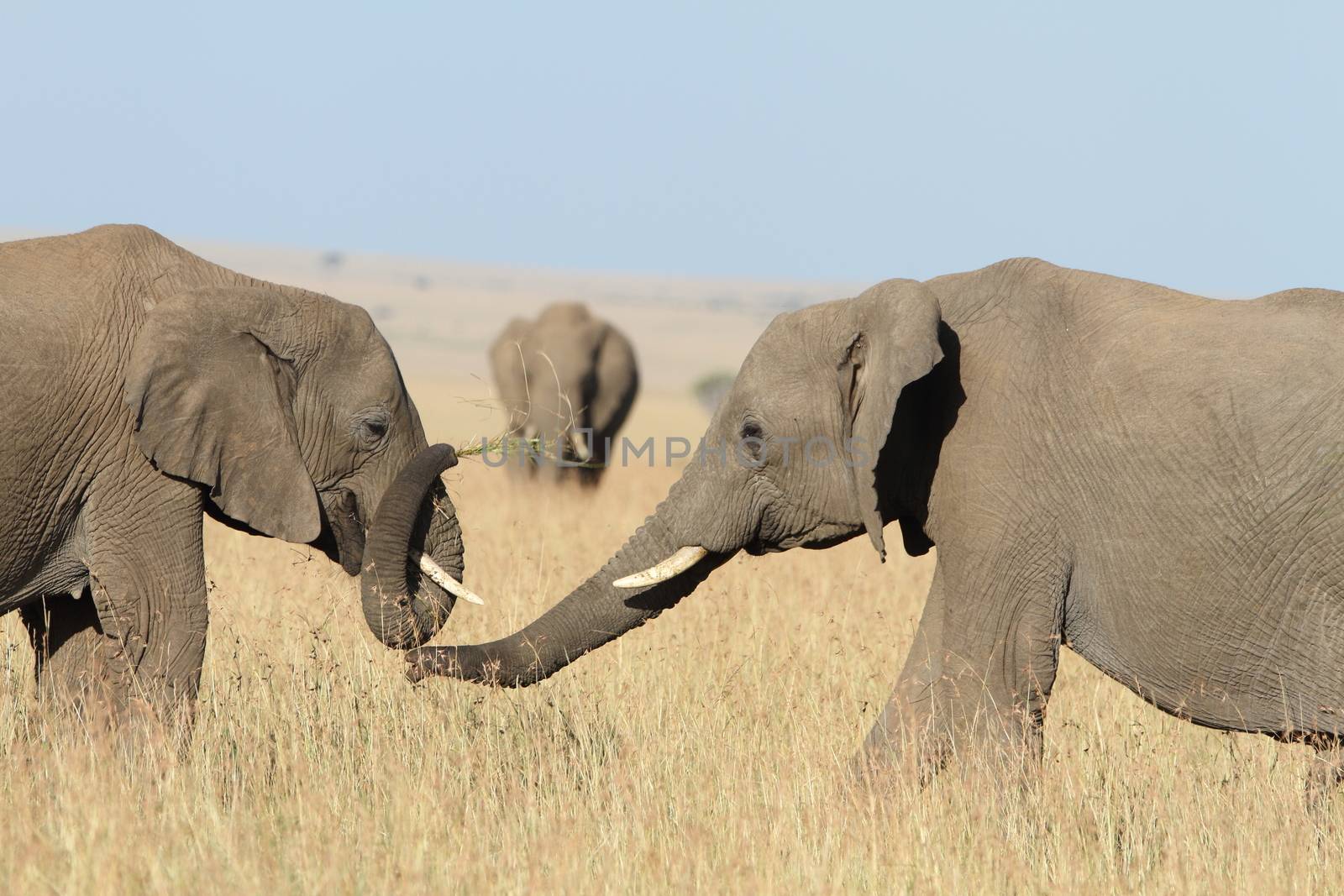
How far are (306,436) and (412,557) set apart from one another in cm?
69

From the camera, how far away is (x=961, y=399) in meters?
6.28

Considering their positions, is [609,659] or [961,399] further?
[609,659]

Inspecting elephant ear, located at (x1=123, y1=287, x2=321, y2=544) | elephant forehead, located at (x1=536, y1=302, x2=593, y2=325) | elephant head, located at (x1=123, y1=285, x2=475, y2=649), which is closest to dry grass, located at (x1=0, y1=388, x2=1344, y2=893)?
elephant head, located at (x1=123, y1=285, x2=475, y2=649)

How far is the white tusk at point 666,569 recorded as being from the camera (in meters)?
6.86

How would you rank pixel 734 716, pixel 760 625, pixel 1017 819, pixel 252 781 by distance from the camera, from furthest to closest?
pixel 760 625
pixel 734 716
pixel 252 781
pixel 1017 819

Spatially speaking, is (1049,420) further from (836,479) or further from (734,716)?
(734,716)

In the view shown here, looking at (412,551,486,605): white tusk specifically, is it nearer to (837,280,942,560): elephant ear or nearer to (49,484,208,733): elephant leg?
(49,484,208,733): elephant leg

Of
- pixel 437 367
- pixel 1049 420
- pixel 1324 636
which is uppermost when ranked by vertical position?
pixel 1049 420

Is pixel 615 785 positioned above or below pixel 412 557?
below

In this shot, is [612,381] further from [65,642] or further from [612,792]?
[612,792]

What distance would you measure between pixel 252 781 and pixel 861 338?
299 centimetres

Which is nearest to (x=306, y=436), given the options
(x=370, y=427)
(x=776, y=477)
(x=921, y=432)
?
(x=370, y=427)

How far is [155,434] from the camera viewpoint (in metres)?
6.32

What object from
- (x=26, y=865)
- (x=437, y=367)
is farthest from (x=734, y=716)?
(x=437, y=367)
